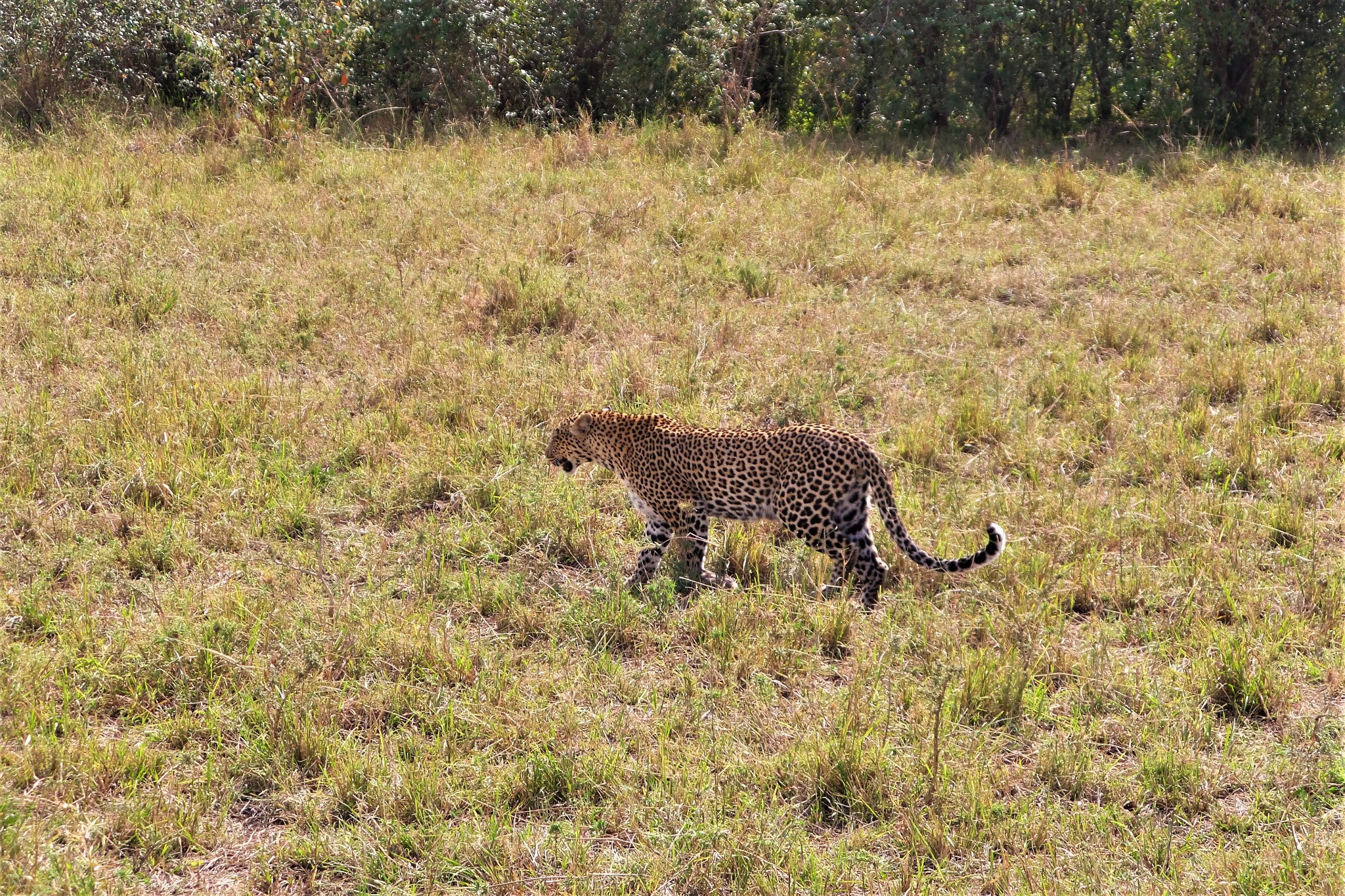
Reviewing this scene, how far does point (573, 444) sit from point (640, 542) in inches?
25.1

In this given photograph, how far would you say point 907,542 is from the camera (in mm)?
5922

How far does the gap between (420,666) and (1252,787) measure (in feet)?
10.1

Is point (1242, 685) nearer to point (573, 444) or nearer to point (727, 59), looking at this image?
point (573, 444)

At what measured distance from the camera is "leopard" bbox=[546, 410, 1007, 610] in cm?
598

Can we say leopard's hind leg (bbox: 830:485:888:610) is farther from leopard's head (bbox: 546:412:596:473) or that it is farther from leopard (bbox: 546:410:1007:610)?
leopard's head (bbox: 546:412:596:473)

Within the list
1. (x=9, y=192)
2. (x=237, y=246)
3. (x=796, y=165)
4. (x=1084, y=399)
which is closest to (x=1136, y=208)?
(x=796, y=165)

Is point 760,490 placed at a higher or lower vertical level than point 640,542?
higher

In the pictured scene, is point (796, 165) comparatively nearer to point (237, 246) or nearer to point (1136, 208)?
point (1136, 208)

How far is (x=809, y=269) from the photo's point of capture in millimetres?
9984

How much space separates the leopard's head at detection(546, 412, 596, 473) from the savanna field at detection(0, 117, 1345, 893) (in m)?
0.13

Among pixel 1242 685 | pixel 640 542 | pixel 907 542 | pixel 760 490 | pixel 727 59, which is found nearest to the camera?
pixel 1242 685

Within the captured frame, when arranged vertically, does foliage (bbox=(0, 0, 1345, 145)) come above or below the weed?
above

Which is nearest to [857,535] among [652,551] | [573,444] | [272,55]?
[652,551]

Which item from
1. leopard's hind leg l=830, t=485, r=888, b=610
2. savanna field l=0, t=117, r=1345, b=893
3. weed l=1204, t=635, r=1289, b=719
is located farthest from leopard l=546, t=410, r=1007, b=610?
weed l=1204, t=635, r=1289, b=719
